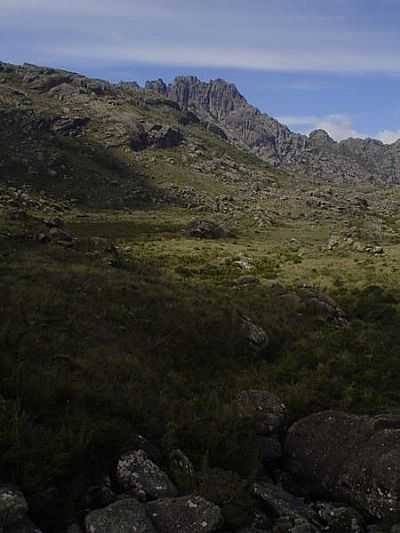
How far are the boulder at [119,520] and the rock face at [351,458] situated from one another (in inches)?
175

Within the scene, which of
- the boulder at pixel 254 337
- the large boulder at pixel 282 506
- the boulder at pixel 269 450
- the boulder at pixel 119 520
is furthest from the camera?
the boulder at pixel 254 337

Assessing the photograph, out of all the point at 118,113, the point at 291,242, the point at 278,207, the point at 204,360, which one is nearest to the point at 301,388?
the point at 204,360

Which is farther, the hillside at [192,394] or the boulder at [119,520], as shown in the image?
the hillside at [192,394]

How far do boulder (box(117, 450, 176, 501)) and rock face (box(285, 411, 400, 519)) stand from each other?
3710mm

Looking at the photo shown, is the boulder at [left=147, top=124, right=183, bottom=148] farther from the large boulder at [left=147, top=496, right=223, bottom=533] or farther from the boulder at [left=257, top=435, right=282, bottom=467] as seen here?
the large boulder at [left=147, top=496, right=223, bottom=533]

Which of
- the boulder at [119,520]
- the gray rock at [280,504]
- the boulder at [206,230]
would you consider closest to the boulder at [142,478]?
the boulder at [119,520]

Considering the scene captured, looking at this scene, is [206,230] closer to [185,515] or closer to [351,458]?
[351,458]

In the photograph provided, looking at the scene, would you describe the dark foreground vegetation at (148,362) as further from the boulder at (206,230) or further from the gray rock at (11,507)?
the boulder at (206,230)

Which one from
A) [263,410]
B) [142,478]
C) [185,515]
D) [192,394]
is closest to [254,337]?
[192,394]

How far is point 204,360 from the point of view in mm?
16281

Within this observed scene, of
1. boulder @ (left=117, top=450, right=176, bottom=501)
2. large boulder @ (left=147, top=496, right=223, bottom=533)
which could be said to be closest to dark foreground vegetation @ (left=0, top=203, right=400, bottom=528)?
boulder @ (left=117, top=450, right=176, bottom=501)

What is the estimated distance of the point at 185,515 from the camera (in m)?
6.70

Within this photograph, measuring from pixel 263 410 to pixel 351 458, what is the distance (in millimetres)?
2975

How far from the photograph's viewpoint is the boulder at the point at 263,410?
1145 cm
